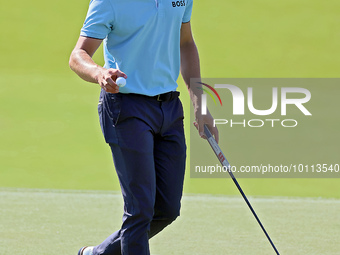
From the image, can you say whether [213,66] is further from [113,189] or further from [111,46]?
[111,46]

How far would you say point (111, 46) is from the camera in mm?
3293

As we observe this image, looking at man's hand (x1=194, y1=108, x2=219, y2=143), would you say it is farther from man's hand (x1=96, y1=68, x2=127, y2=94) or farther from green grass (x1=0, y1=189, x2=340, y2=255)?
green grass (x1=0, y1=189, x2=340, y2=255)

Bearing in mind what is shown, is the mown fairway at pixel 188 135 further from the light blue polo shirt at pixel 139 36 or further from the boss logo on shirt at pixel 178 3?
the boss logo on shirt at pixel 178 3

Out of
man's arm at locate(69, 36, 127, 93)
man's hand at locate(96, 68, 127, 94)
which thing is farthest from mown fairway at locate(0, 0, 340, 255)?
man's hand at locate(96, 68, 127, 94)

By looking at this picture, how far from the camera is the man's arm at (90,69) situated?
2.86 metres

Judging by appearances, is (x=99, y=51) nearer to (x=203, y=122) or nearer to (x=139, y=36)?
(x=203, y=122)

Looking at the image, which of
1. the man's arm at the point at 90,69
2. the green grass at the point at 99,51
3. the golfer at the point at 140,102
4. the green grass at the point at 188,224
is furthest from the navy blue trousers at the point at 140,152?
the green grass at the point at 99,51

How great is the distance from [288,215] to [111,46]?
2.91 metres

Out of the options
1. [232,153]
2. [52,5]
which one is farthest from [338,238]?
[52,5]

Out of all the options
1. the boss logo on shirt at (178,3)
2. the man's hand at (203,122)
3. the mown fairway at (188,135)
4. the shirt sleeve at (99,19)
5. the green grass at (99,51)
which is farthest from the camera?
the green grass at (99,51)

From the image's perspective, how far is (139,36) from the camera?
325 cm

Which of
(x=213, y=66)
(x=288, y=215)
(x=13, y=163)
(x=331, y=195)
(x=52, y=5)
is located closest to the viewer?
(x=288, y=215)

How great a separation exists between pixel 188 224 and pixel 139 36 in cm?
238

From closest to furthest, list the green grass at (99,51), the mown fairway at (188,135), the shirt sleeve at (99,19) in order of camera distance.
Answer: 1. the shirt sleeve at (99,19)
2. the mown fairway at (188,135)
3. the green grass at (99,51)
